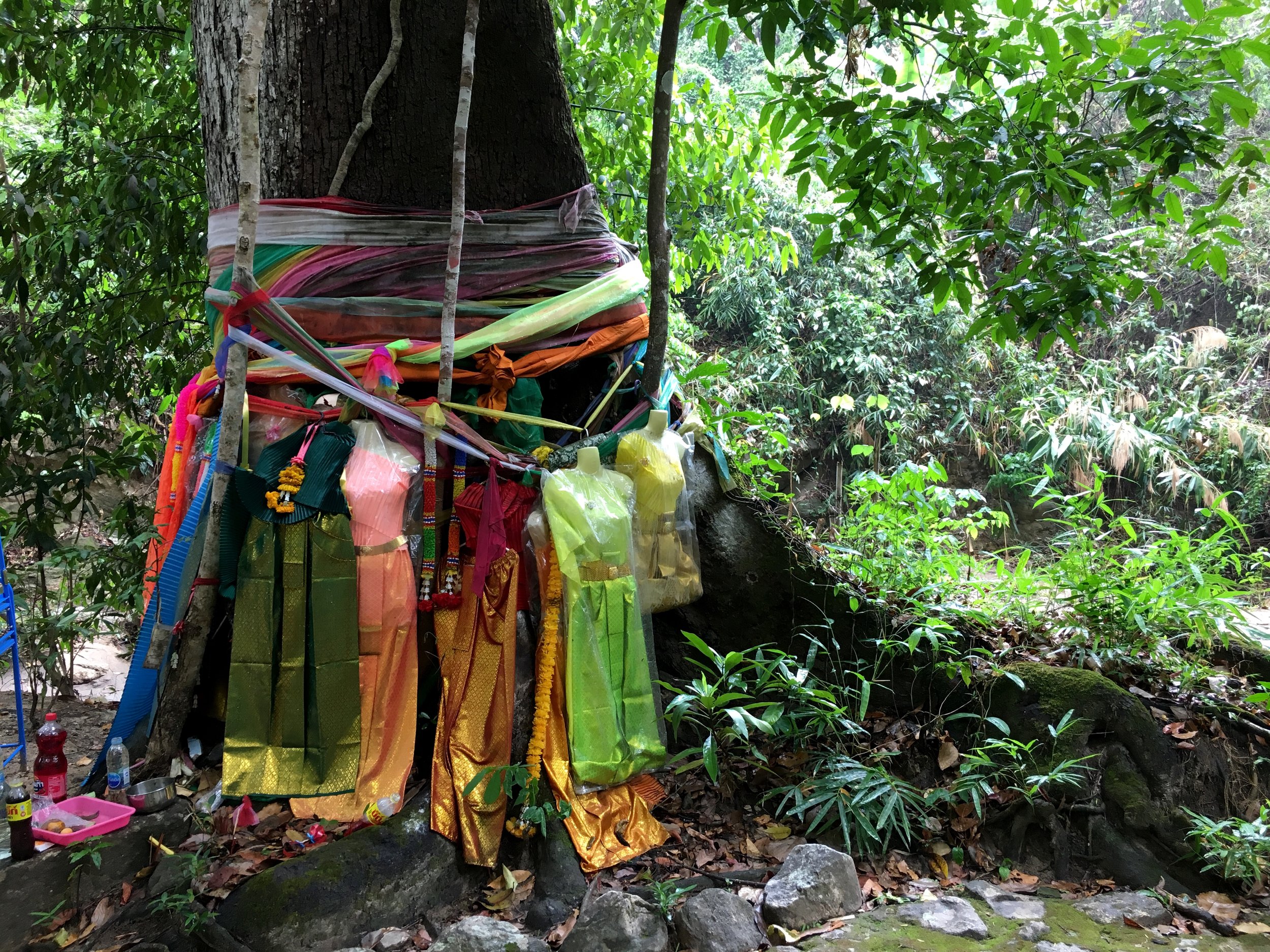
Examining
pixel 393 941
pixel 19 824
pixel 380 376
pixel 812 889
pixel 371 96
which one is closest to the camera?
pixel 19 824

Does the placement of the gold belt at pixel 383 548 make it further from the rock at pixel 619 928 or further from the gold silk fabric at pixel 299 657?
the rock at pixel 619 928

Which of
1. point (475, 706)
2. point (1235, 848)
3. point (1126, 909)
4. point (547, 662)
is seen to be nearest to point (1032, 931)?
point (1126, 909)

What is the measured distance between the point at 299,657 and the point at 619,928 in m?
1.20

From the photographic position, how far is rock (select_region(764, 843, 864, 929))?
7.55 ft

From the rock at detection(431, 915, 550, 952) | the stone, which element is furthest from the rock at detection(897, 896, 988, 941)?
the stone

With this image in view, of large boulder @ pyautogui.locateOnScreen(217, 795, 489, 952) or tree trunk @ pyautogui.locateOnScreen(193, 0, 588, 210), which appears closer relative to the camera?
large boulder @ pyautogui.locateOnScreen(217, 795, 489, 952)

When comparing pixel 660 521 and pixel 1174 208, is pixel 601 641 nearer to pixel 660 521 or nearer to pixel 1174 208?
pixel 660 521

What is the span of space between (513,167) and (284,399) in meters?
1.14

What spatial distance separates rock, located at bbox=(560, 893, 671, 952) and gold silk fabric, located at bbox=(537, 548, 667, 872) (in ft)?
1.01

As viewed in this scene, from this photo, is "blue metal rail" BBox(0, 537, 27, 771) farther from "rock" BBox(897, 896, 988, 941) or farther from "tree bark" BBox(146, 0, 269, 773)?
"rock" BBox(897, 896, 988, 941)

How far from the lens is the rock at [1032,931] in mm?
2309

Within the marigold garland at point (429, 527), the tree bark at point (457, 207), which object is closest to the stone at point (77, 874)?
the marigold garland at point (429, 527)

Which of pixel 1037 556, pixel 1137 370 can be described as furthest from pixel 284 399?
pixel 1137 370

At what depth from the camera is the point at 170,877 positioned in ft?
7.25
